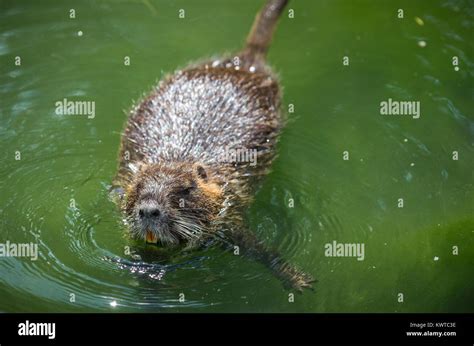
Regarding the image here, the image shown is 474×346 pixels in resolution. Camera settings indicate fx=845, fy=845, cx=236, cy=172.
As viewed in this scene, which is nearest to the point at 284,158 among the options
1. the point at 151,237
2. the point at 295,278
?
the point at 295,278

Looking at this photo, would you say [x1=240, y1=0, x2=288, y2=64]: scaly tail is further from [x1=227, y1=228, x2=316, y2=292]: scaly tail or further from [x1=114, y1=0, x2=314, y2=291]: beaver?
[x1=227, y1=228, x2=316, y2=292]: scaly tail

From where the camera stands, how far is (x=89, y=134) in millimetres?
8219

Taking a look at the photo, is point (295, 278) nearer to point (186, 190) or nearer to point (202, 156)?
point (186, 190)

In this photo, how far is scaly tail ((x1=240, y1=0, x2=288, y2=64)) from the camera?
8508 mm

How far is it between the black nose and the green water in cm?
60

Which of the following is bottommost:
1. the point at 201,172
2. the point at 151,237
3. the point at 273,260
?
the point at 273,260

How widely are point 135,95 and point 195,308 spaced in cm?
294

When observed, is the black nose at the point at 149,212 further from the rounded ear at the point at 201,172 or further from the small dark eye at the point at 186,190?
the rounded ear at the point at 201,172

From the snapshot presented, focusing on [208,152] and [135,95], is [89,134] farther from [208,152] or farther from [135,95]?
[208,152]

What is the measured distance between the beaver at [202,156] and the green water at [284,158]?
0.26 meters

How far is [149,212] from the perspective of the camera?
20.7 feet

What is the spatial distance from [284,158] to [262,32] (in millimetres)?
1506

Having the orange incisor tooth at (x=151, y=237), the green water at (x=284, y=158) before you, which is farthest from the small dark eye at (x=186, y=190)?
the green water at (x=284, y=158)

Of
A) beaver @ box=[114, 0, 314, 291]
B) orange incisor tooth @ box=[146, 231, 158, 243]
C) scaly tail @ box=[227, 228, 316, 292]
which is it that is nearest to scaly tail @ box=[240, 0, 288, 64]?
beaver @ box=[114, 0, 314, 291]
